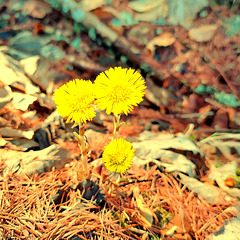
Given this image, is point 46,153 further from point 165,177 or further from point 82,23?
point 82,23

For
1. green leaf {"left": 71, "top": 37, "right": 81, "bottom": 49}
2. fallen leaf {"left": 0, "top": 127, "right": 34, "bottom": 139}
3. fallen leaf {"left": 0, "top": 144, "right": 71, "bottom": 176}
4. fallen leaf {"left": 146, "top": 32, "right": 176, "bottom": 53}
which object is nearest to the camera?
fallen leaf {"left": 0, "top": 144, "right": 71, "bottom": 176}

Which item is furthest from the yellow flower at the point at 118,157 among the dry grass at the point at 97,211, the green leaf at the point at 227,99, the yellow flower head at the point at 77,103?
the green leaf at the point at 227,99

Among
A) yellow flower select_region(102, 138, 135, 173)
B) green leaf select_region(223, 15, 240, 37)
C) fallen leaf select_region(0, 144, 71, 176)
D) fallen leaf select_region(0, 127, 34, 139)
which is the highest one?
green leaf select_region(223, 15, 240, 37)

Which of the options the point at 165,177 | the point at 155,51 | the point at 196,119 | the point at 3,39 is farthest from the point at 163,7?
the point at 165,177

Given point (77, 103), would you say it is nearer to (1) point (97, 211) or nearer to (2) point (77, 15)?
(1) point (97, 211)

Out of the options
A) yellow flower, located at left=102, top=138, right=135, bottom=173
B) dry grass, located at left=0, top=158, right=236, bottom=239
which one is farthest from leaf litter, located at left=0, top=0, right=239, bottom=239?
yellow flower, located at left=102, top=138, right=135, bottom=173

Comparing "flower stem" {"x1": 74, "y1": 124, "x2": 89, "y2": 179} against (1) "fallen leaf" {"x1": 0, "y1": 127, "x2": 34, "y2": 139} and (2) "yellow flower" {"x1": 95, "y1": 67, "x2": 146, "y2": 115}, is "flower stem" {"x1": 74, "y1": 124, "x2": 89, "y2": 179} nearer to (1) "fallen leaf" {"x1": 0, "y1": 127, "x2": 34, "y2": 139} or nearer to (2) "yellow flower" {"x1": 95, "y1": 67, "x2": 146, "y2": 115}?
(2) "yellow flower" {"x1": 95, "y1": 67, "x2": 146, "y2": 115}

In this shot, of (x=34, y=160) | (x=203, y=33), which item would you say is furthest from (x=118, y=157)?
(x=203, y=33)
